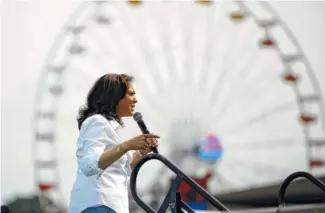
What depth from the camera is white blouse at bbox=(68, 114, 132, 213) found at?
4.76 metres

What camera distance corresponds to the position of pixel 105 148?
485 centimetres

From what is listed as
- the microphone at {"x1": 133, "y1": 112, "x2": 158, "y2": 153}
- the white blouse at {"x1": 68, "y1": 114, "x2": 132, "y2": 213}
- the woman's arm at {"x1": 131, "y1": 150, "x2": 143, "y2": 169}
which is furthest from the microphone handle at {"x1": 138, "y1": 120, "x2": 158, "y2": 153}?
the woman's arm at {"x1": 131, "y1": 150, "x2": 143, "y2": 169}

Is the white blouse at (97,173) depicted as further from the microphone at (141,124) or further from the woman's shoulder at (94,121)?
the microphone at (141,124)

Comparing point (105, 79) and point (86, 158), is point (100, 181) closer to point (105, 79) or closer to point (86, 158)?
point (86, 158)

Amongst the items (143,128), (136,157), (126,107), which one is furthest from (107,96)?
(136,157)

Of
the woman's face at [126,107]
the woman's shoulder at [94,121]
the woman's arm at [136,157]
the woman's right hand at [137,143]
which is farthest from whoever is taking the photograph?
the woman's arm at [136,157]

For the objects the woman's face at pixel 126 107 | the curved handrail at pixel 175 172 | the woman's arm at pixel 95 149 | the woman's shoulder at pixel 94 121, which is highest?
the woman's face at pixel 126 107

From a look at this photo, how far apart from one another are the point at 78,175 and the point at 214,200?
63 centimetres

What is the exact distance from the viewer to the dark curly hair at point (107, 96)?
492 cm

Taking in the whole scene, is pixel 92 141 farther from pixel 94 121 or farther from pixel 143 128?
pixel 143 128

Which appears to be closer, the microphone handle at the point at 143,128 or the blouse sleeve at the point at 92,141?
the blouse sleeve at the point at 92,141

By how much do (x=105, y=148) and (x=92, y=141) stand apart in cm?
8

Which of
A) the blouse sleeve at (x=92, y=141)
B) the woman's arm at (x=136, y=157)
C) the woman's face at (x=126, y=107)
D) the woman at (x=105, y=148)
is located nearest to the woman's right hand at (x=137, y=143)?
the woman at (x=105, y=148)

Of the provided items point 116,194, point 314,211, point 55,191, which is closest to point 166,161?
point 116,194
